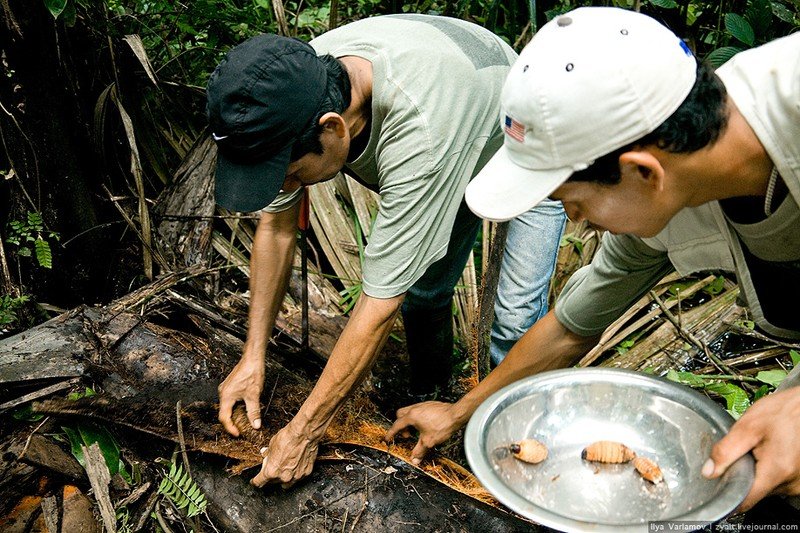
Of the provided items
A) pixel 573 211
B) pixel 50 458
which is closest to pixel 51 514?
pixel 50 458

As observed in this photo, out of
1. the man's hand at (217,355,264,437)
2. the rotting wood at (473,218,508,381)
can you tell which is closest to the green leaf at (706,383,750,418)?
the rotting wood at (473,218,508,381)

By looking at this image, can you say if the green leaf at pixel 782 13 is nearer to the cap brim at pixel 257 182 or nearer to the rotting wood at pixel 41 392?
the cap brim at pixel 257 182

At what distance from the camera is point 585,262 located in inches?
160

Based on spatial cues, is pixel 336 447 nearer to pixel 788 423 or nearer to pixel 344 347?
pixel 344 347

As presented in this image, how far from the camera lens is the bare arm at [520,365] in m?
2.17

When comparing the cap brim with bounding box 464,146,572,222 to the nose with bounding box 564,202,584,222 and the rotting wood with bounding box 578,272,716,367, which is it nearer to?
the nose with bounding box 564,202,584,222

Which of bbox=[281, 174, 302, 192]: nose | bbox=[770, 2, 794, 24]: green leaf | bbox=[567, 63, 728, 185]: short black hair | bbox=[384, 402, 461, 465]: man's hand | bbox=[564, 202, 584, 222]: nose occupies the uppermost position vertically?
bbox=[567, 63, 728, 185]: short black hair

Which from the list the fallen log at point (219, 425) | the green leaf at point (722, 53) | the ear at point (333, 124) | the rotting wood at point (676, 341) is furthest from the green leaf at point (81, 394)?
the green leaf at point (722, 53)

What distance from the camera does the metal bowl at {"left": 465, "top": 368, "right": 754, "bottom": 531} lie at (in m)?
1.61

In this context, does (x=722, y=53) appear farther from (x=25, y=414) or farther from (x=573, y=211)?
(x=25, y=414)

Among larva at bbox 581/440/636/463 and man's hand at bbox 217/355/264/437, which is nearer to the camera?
larva at bbox 581/440/636/463

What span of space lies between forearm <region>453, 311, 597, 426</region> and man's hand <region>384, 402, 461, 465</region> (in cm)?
5

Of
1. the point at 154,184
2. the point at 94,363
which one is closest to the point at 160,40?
the point at 154,184

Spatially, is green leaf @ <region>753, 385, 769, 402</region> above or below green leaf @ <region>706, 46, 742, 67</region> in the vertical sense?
below
